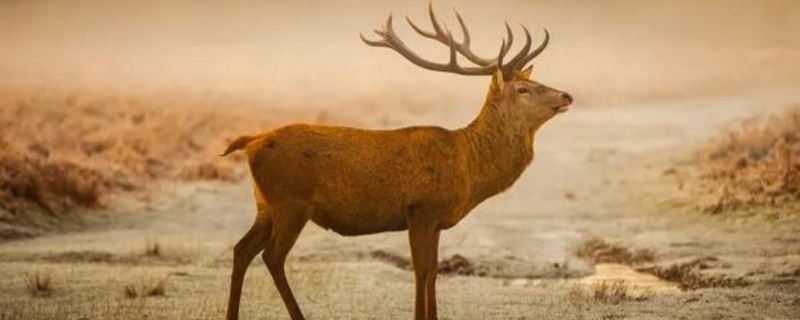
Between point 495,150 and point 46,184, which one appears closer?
point 495,150

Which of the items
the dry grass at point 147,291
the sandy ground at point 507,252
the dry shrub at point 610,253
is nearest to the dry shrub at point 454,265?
the sandy ground at point 507,252

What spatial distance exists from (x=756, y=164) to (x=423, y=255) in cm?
570

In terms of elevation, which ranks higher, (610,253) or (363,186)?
(363,186)

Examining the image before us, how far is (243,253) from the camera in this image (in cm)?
586

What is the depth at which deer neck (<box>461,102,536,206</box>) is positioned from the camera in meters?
5.94

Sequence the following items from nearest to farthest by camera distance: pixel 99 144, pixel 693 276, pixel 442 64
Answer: pixel 442 64, pixel 693 276, pixel 99 144

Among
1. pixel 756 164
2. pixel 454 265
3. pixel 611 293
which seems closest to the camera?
pixel 611 293

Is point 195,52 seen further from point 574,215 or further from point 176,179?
point 574,215

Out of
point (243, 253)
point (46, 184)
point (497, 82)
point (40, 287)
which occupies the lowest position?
point (40, 287)

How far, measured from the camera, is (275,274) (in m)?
5.77

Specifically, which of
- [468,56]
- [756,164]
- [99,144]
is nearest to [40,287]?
[468,56]

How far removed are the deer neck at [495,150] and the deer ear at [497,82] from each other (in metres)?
0.06

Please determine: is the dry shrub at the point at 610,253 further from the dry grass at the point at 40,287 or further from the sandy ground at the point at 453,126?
the dry grass at the point at 40,287

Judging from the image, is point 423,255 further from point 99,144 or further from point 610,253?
point 99,144
